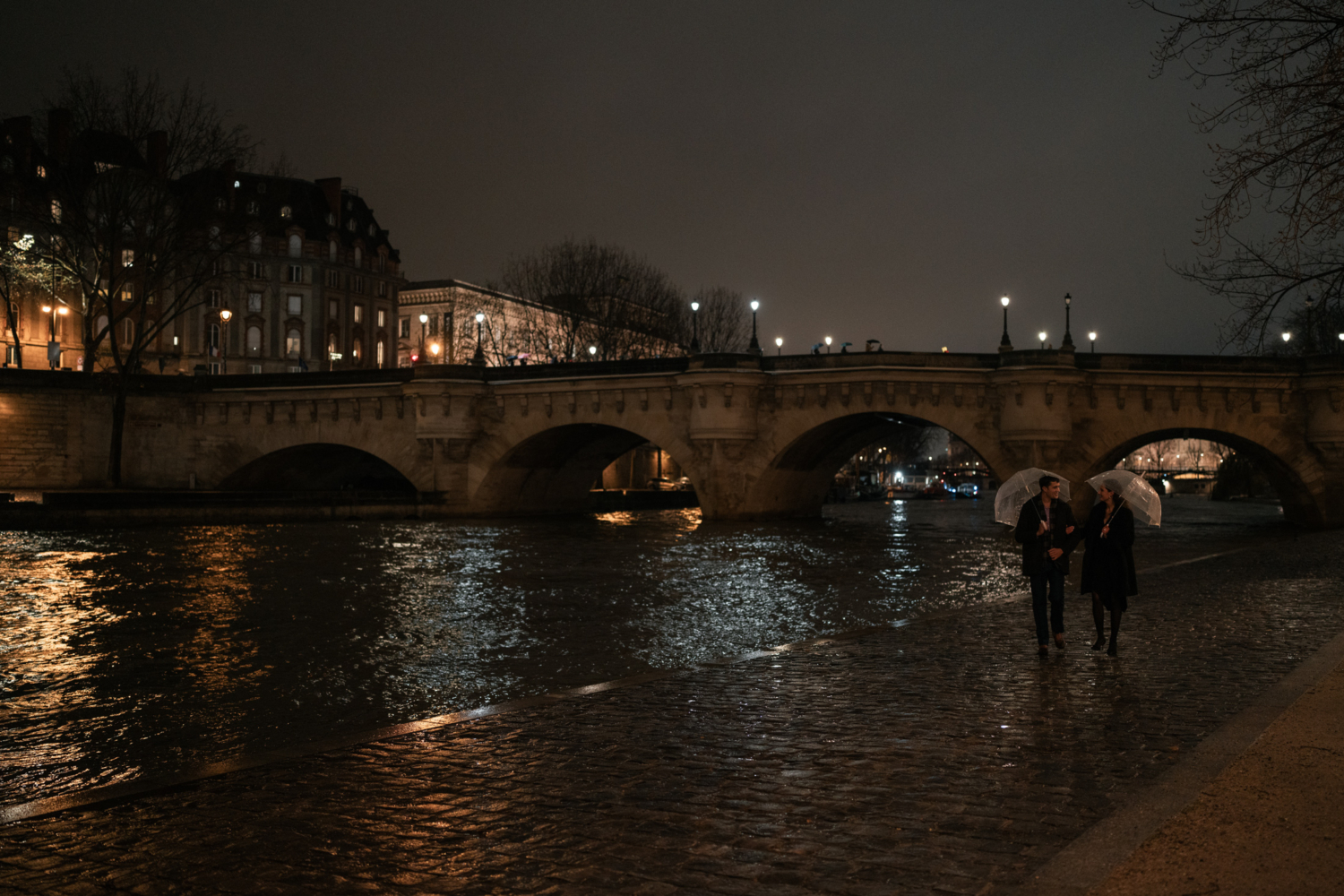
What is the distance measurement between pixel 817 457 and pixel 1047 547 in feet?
111

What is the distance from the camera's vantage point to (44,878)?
5.11m

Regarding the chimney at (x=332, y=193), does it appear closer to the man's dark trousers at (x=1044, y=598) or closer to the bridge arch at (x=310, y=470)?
the bridge arch at (x=310, y=470)

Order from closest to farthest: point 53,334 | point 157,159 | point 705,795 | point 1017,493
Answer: point 705,795
point 1017,493
point 157,159
point 53,334

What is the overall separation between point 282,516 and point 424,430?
7.63 metres

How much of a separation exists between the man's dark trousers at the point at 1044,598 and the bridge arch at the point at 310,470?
36411 mm

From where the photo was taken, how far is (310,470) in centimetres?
5416

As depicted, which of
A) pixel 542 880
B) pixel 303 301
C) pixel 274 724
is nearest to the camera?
pixel 542 880

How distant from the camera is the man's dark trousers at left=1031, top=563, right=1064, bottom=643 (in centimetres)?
1112

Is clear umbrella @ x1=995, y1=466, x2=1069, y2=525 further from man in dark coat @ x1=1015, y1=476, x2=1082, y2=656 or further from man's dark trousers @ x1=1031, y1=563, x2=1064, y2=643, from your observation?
man's dark trousers @ x1=1031, y1=563, x2=1064, y2=643

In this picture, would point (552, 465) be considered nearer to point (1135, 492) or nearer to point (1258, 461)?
point (1258, 461)

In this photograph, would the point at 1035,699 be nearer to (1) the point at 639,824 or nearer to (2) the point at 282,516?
(1) the point at 639,824

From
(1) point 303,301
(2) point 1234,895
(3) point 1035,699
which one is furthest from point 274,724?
(1) point 303,301

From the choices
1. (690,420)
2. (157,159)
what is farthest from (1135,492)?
(157,159)

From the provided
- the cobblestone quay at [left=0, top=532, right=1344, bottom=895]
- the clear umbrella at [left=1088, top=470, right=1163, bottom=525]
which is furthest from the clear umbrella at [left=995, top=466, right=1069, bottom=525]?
the cobblestone quay at [left=0, top=532, right=1344, bottom=895]
